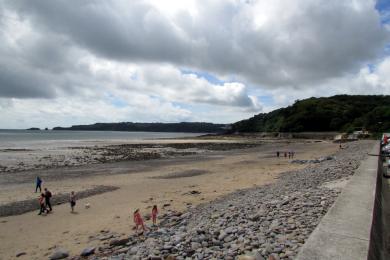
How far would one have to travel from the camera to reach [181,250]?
22.8ft

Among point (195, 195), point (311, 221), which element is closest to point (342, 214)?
point (311, 221)

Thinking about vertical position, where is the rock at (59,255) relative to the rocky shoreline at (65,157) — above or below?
above

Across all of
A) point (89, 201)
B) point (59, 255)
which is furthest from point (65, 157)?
point (59, 255)

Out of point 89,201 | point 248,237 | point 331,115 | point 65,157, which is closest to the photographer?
point 248,237

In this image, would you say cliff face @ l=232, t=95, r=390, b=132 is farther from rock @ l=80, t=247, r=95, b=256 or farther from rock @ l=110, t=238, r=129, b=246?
rock @ l=80, t=247, r=95, b=256

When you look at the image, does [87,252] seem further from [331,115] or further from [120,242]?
[331,115]

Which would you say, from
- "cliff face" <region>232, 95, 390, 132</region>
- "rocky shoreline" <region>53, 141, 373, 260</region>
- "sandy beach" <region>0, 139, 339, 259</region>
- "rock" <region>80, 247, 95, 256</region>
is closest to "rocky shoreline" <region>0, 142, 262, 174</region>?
"sandy beach" <region>0, 139, 339, 259</region>

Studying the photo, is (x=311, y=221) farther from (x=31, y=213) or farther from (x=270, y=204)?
(x=31, y=213)

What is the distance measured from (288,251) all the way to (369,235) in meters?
1.57

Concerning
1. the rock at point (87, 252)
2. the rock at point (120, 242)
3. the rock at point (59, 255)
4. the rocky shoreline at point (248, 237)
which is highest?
the rocky shoreline at point (248, 237)

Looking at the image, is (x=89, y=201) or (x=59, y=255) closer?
(x=59, y=255)

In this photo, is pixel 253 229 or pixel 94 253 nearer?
pixel 253 229

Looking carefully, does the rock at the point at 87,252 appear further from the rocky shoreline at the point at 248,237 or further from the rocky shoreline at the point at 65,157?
the rocky shoreline at the point at 65,157

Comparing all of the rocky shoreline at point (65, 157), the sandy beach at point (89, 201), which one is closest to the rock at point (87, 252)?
the sandy beach at point (89, 201)
